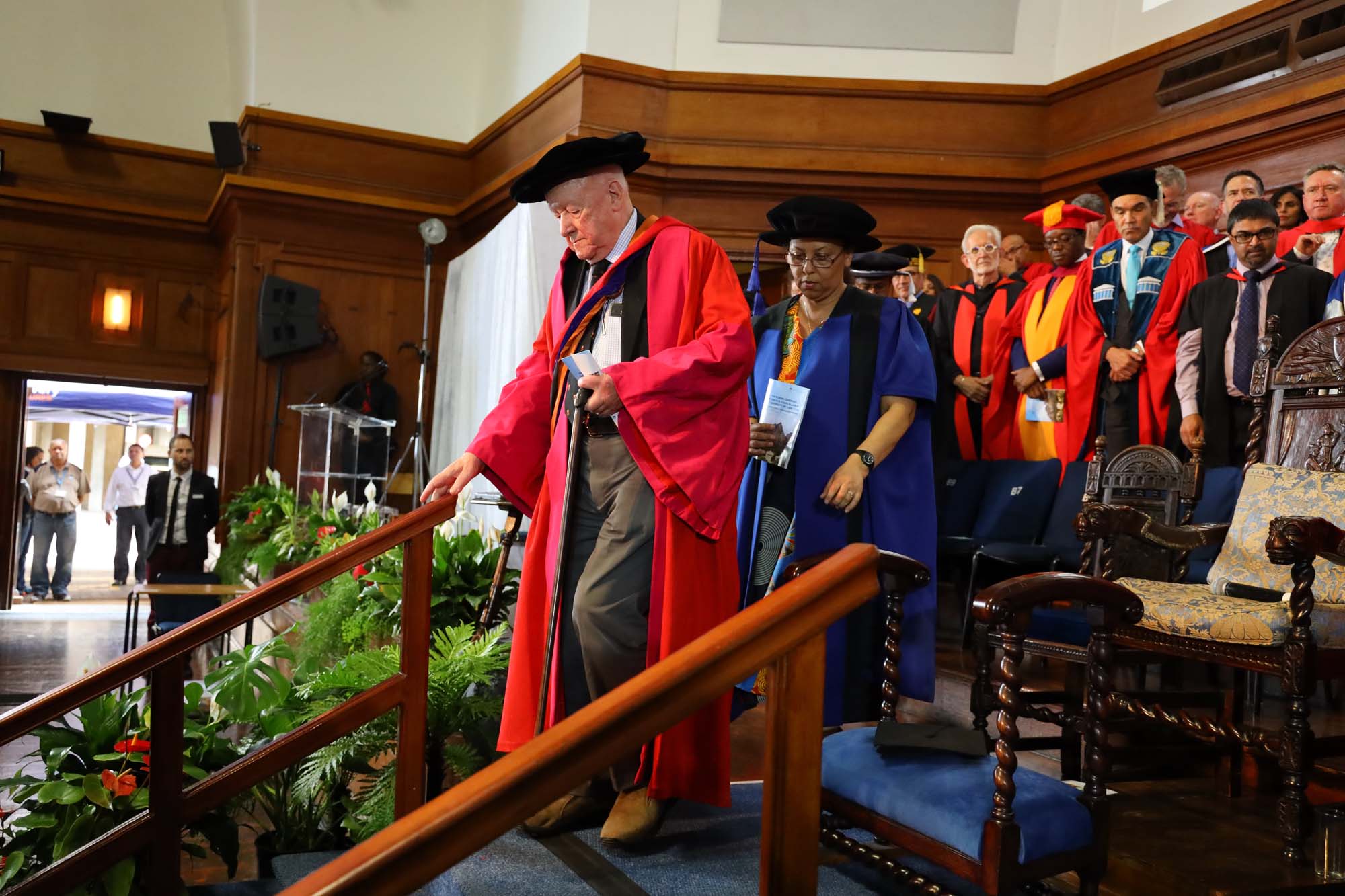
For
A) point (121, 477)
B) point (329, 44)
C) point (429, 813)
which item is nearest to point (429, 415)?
point (329, 44)

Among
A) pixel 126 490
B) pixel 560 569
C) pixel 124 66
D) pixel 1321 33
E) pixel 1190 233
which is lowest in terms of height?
pixel 126 490

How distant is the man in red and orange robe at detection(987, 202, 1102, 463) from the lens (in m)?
5.59

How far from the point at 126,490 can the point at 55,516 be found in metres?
1.24

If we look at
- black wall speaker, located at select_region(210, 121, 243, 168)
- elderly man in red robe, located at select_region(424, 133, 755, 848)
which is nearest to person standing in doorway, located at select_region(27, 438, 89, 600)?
black wall speaker, located at select_region(210, 121, 243, 168)

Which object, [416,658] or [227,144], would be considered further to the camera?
[227,144]

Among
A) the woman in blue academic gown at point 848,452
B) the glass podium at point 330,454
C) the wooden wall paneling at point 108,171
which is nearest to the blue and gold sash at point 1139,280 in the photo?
the woman in blue academic gown at point 848,452

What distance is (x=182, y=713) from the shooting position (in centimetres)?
246

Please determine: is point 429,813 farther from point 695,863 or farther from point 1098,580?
point 1098,580

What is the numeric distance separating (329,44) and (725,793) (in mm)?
9785

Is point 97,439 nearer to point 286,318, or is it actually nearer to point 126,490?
point 126,490

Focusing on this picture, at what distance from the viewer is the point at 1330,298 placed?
4.20 metres

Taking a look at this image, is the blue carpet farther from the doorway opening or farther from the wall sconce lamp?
the doorway opening

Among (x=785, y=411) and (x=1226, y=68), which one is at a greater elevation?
(x=1226, y=68)

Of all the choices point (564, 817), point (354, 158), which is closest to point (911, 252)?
point (564, 817)
